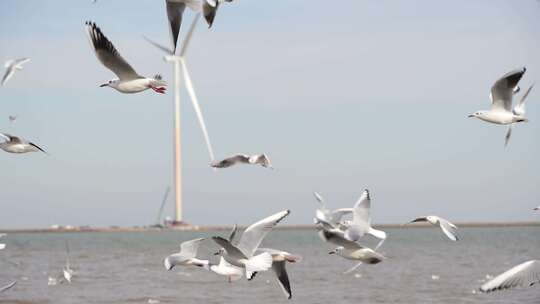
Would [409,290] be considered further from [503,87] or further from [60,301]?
[503,87]

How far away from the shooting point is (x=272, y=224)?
34.1ft

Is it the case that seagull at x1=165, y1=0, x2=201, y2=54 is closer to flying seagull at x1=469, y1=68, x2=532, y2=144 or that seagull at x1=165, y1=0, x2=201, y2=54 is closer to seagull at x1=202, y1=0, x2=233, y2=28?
seagull at x1=202, y1=0, x2=233, y2=28

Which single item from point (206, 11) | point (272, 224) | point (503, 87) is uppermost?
point (206, 11)

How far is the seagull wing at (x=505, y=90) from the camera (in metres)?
12.2

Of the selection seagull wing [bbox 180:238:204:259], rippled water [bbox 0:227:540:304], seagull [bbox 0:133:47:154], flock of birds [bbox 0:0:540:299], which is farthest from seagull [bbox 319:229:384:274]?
rippled water [bbox 0:227:540:304]

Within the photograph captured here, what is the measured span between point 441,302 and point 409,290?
10.4 feet

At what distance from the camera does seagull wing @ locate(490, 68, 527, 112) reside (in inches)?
479

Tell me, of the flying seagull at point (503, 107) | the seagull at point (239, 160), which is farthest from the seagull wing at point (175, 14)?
the flying seagull at point (503, 107)

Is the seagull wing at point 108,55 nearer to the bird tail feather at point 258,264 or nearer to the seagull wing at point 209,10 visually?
the seagull wing at point 209,10

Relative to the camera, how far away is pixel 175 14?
11.1 meters

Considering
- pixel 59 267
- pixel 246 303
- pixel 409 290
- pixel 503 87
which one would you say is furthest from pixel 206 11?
pixel 59 267

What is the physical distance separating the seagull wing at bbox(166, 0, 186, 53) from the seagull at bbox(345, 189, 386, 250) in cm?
304

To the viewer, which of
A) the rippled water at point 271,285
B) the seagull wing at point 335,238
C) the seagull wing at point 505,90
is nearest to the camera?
the seagull wing at point 335,238

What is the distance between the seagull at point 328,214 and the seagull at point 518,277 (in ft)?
6.82
